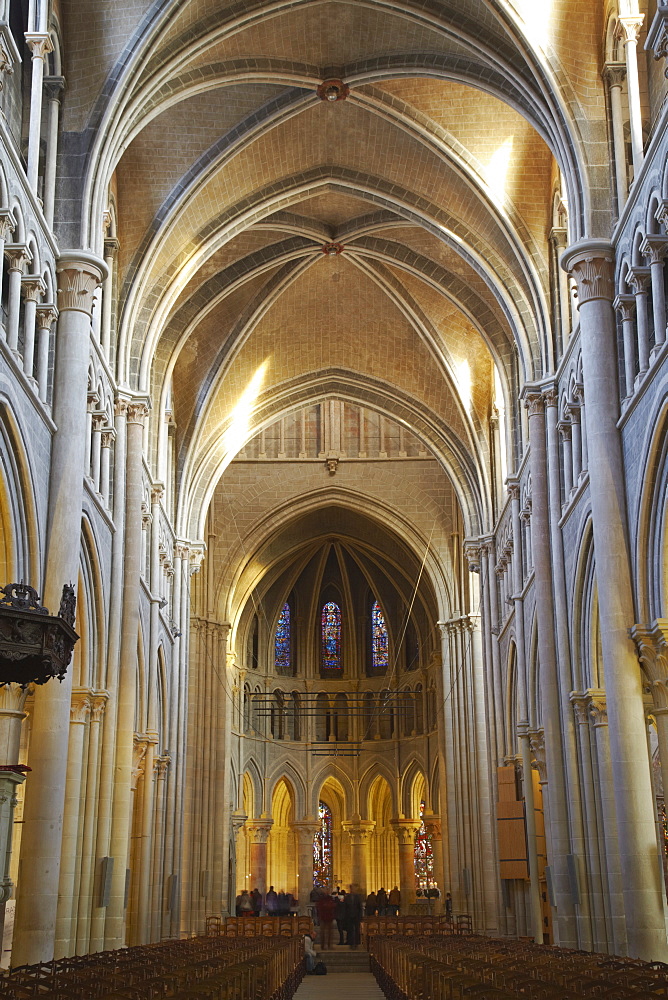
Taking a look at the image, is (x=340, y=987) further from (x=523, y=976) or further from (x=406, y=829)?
(x=406, y=829)

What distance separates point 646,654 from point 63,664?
27.1 ft

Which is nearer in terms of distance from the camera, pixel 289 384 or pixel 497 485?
pixel 497 485

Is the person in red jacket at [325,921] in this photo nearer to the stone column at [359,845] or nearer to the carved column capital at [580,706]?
the stone column at [359,845]

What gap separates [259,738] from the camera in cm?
4697

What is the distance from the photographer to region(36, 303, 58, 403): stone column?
679 inches

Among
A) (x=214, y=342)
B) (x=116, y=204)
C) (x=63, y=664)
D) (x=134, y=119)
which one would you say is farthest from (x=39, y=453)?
(x=214, y=342)

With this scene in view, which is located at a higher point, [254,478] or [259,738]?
[254,478]

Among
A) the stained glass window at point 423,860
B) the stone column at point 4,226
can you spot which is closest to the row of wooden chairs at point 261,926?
the stained glass window at point 423,860

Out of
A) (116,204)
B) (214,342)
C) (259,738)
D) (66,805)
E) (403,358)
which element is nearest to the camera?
(66,805)

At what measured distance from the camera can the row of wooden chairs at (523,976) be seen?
8.58 metres

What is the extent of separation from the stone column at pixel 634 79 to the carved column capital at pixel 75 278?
8.36 metres

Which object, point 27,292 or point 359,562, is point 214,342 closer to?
point 27,292

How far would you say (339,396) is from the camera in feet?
115

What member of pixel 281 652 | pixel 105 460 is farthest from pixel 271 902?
pixel 105 460
